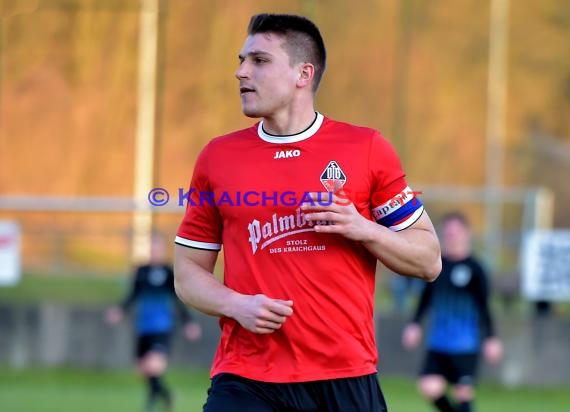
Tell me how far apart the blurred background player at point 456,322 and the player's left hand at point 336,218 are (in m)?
5.42

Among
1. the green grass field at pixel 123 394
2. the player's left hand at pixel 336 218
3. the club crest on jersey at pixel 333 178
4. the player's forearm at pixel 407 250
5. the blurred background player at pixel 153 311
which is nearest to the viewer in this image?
the player's left hand at pixel 336 218

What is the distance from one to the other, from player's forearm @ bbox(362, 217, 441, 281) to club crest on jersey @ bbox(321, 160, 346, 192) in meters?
0.21

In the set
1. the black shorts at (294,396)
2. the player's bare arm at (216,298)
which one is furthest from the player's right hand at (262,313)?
the black shorts at (294,396)

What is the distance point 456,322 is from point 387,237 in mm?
5619

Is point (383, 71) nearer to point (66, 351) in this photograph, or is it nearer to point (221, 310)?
point (66, 351)

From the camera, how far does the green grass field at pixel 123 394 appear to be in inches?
457

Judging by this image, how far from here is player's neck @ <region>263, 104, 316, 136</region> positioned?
447cm

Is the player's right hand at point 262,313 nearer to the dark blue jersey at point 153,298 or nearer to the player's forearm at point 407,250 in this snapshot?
the player's forearm at point 407,250

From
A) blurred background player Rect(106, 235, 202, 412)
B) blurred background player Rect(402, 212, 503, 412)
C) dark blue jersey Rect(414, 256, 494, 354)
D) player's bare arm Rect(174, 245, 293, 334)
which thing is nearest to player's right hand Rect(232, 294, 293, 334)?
player's bare arm Rect(174, 245, 293, 334)

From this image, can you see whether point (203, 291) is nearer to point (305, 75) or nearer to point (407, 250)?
point (407, 250)

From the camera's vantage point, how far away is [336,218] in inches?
161

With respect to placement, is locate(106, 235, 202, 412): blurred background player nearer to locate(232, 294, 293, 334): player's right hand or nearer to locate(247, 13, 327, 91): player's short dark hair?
locate(247, 13, 327, 91): player's short dark hair

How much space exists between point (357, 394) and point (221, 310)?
→ 556 mm

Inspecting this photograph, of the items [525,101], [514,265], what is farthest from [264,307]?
[525,101]
